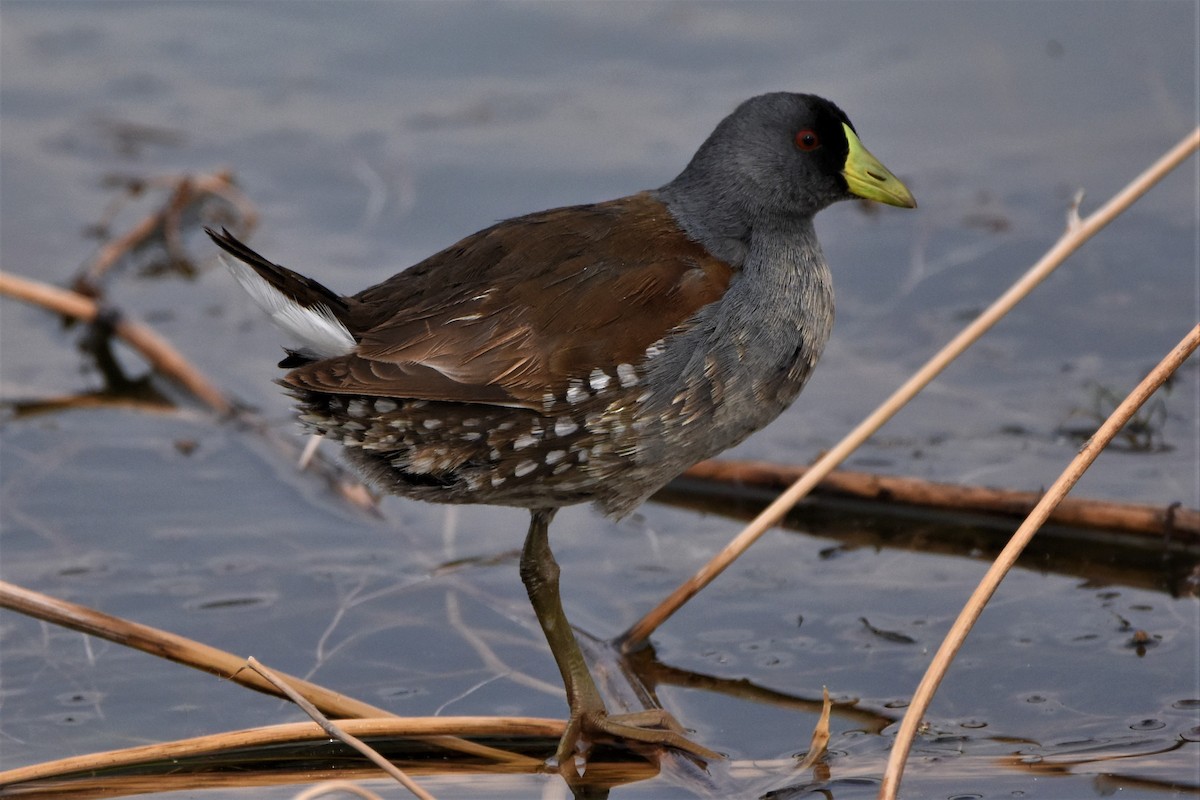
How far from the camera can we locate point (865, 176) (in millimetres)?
4094

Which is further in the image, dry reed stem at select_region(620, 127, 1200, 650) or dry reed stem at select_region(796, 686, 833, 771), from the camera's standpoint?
dry reed stem at select_region(620, 127, 1200, 650)

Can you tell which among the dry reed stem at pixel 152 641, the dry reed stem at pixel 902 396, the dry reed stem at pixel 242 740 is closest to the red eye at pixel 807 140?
the dry reed stem at pixel 902 396

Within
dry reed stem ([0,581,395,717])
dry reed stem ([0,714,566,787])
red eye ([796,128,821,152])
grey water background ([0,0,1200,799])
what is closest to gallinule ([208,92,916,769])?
red eye ([796,128,821,152])

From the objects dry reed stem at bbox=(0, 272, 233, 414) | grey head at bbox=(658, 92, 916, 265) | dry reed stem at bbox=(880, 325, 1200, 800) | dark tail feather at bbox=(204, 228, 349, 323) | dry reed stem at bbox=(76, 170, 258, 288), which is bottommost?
dry reed stem at bbox=(880, 325, 1200, 800)

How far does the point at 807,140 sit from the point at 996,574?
49.6 inches

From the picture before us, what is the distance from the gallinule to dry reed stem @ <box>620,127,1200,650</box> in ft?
1.03

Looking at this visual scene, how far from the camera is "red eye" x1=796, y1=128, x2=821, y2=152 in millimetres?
4070

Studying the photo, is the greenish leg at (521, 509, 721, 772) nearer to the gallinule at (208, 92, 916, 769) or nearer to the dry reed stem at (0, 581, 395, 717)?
the gallinule at (208, 92, 916, 769)

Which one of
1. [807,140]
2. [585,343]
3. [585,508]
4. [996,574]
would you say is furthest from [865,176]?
[585,508]

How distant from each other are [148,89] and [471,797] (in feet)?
17.4

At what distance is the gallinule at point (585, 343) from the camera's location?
144 inches

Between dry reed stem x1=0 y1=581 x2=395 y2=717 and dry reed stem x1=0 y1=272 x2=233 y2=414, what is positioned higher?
dry reed stem x1=0 y1=272 x2=233 y2=414

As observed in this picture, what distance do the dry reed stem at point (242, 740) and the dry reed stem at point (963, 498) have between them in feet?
5.19

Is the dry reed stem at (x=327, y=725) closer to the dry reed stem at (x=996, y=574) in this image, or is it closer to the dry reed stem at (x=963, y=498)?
the dry reed stem at (x=996, y=574)
